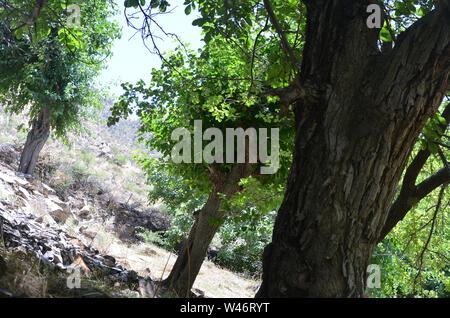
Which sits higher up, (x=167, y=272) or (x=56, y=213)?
(x=56, y=213)

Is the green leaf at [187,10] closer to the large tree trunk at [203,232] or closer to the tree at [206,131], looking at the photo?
the tree at [206,131]

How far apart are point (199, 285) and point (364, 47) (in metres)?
8.28

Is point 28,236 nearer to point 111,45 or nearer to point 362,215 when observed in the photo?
point 362,215

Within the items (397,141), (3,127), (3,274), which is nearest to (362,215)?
(397,141)

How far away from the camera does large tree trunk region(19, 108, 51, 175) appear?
1367 cm

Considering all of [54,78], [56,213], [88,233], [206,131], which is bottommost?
[88,233]

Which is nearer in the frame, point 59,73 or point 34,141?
point 59,73

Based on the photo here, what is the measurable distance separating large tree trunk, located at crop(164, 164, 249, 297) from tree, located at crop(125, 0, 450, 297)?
4124 mm

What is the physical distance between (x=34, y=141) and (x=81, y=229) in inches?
183

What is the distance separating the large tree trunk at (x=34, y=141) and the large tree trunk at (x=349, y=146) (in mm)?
13068

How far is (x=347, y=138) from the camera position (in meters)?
2.21

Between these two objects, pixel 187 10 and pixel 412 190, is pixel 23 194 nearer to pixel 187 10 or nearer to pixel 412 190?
pixel 187 10

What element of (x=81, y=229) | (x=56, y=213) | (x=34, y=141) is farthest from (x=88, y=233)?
(x=34, y=141)

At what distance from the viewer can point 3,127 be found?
1917 cm
